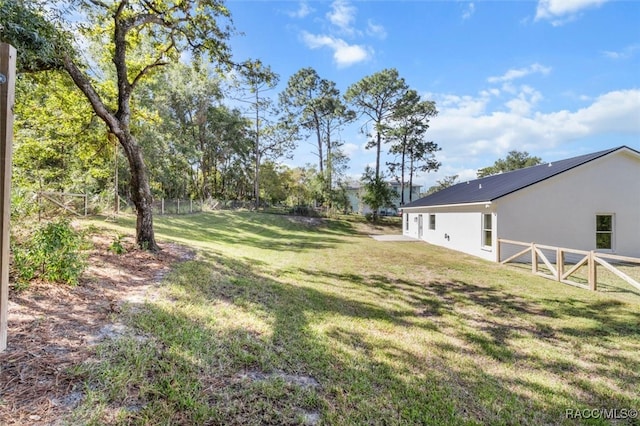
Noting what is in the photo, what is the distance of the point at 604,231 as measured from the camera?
11.9 meters

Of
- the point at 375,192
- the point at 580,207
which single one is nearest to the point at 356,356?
the point at 580,207

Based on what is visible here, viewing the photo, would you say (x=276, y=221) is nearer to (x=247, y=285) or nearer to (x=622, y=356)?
(x=247, y=285)

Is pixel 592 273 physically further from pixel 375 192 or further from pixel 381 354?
pixel 375 192

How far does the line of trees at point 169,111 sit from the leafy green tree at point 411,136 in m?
0.12

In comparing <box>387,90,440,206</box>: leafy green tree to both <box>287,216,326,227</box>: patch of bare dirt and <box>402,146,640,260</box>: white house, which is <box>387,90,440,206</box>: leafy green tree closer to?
<box>287,216,326,227</box>: patch of bare dirt

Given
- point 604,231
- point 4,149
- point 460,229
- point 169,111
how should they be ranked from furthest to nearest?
point 169,111
point 460,229
point 604,231
point 4,149

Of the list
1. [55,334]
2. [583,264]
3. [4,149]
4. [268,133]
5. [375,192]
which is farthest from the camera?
[268,133]

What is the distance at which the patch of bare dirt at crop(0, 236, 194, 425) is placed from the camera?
1958 mm

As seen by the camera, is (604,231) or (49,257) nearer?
(49,257)

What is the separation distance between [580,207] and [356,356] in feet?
43.2

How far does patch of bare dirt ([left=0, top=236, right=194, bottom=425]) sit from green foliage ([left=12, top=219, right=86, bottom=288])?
0.53 feet

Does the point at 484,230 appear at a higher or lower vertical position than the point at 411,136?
lower

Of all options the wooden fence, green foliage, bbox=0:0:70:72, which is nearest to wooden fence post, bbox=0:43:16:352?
green foliage, bbox=0:0:70:72

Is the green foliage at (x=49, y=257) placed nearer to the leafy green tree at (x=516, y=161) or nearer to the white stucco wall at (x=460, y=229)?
the white stucco wall at (x=460, y=229)
